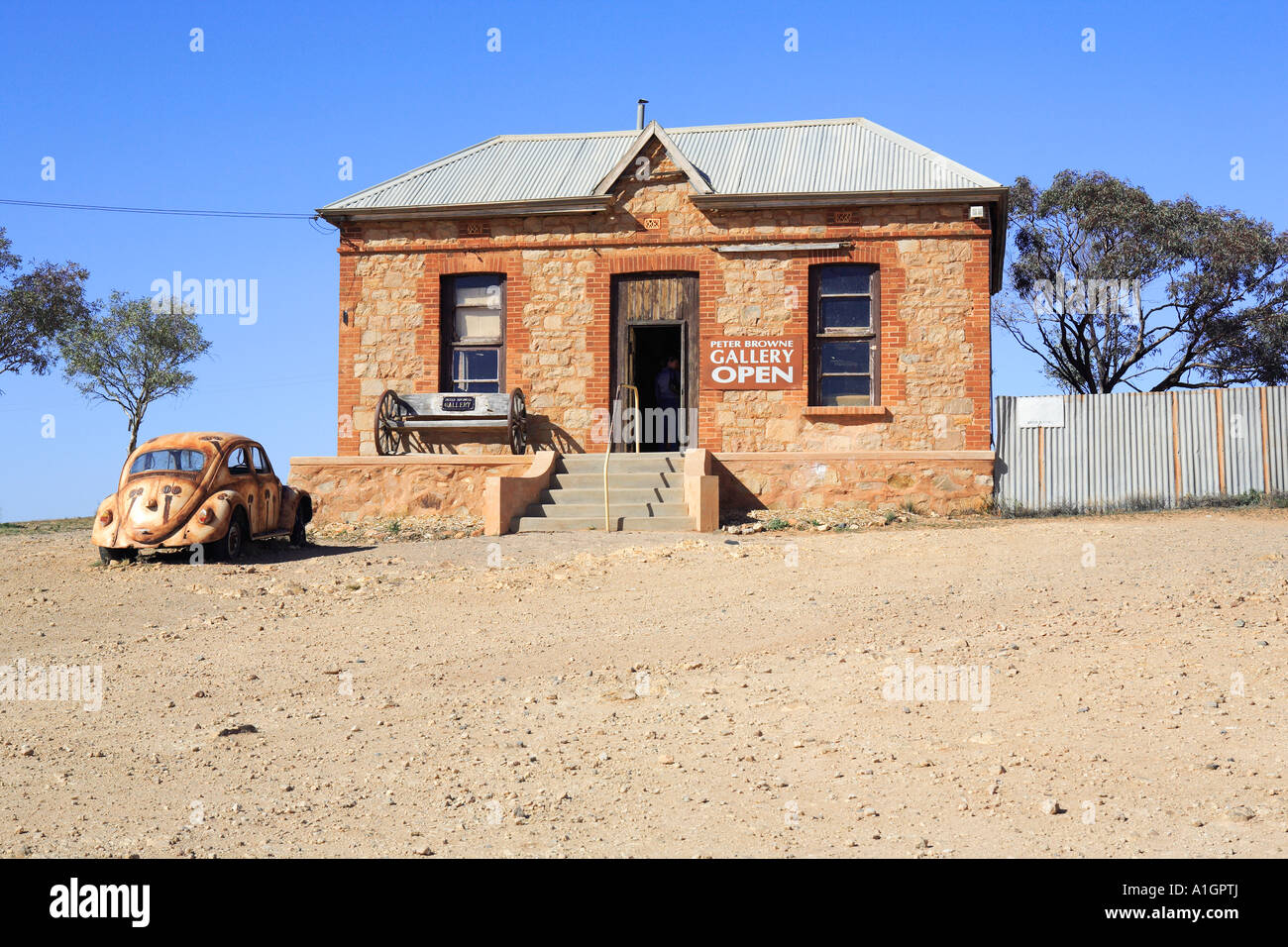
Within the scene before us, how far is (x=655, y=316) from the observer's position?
A: 18688 millimetres

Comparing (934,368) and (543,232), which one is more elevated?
(543,232)

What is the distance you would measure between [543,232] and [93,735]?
43.2 ft

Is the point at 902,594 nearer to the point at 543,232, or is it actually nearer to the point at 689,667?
the point at 689,667

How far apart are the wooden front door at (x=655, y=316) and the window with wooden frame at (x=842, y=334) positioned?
191cm

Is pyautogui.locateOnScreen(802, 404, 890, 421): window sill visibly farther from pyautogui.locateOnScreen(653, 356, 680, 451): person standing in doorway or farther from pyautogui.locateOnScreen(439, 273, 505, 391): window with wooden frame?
pyautogui.locateOnScreen(439, 273, 505, 391): window with wooden frame

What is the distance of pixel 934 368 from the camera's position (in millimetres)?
17797

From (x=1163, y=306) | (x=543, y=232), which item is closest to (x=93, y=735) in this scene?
(x=543, y=232)

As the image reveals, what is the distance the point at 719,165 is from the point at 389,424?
23.5 feet

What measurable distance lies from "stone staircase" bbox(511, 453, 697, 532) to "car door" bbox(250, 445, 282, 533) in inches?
124

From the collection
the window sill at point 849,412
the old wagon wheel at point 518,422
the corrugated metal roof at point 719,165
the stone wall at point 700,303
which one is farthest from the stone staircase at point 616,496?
the corrugated metal roof at point 719,165

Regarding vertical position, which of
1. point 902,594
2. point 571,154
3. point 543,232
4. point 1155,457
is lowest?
point 902,594

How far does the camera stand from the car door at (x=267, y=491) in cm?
1464

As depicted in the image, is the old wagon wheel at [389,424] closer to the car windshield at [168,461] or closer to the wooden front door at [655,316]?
the wooden front door at [655,316]

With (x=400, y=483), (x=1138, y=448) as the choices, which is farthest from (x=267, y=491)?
(x=1138, y=448)
